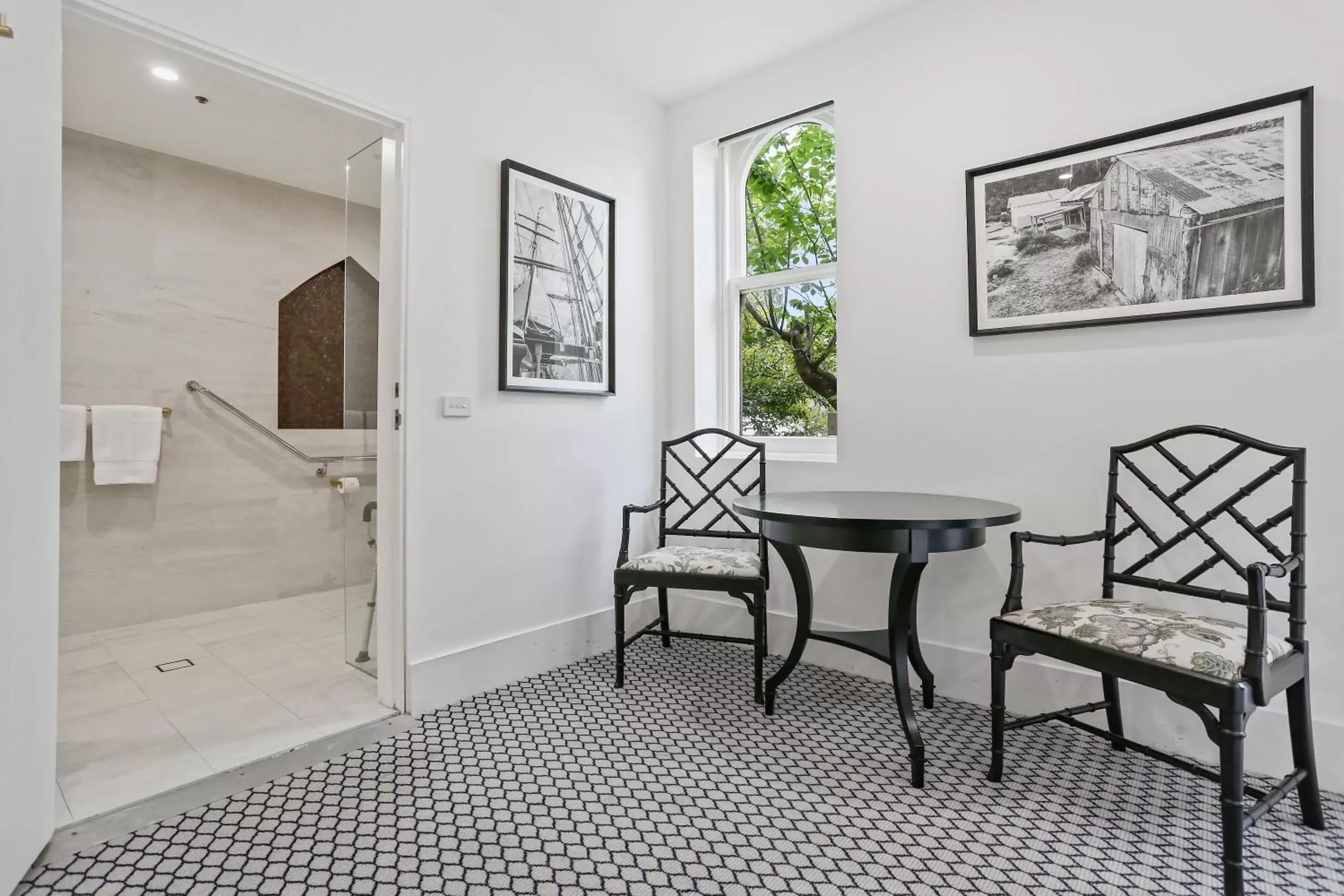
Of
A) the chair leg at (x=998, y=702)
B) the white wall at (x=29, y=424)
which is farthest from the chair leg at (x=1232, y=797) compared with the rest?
the white wall at (x=29, y=424)

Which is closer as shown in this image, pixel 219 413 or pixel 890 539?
pixel 890 539

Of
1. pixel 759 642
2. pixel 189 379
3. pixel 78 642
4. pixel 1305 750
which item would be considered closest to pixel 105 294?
pixel 189 379

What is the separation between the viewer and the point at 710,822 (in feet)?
5.49

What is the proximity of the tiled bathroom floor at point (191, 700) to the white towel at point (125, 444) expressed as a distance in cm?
77

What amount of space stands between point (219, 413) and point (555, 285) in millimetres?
2213

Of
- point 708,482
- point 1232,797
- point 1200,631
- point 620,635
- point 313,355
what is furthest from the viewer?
point 313,355

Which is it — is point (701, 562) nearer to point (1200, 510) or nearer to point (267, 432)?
point (1200, 510)

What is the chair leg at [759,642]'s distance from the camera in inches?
96.2

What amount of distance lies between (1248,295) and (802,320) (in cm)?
162

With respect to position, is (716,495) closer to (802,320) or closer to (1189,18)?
(802,320)

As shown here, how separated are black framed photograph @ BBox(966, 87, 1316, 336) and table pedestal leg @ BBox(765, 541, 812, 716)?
3.45 ft

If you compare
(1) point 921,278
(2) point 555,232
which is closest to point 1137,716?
(1) point 921,278

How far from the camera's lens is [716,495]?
3.13 metres

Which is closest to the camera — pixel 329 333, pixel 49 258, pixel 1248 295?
pixel 49 258
